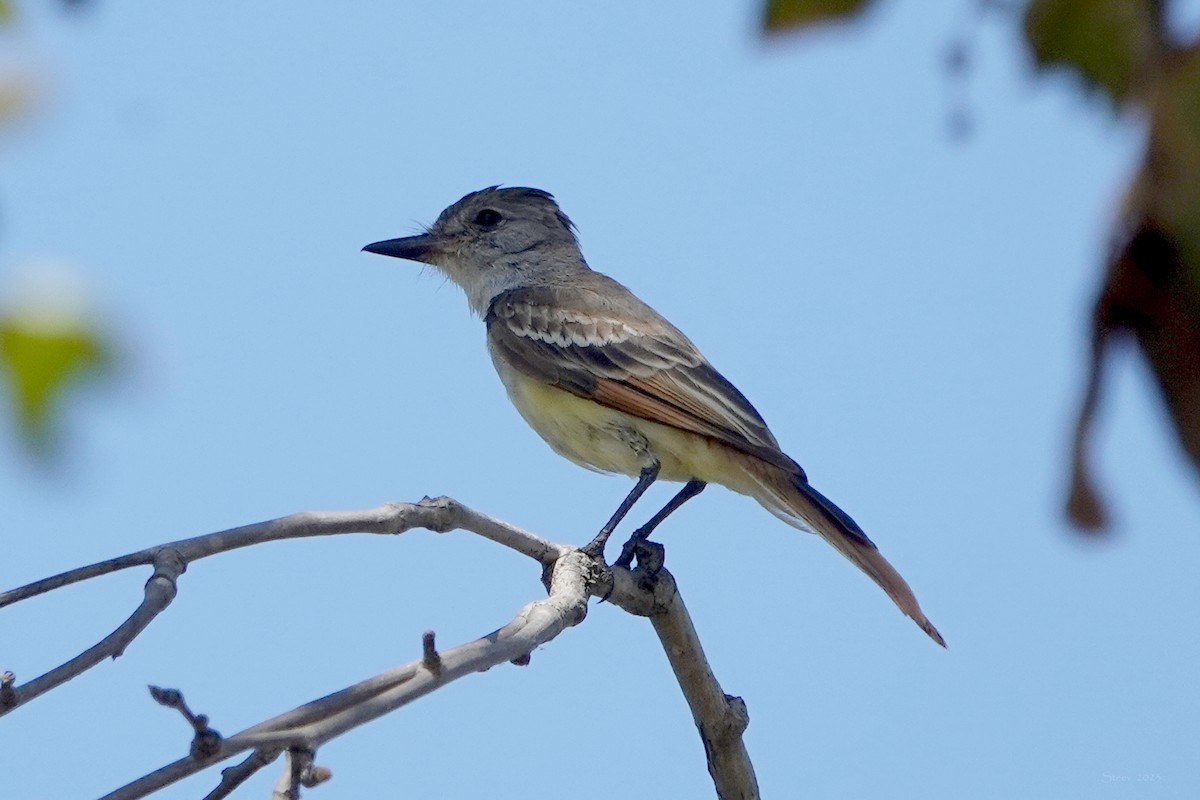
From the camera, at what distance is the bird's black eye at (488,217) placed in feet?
32.7

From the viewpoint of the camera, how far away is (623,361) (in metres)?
8.09

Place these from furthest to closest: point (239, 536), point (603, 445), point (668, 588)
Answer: point (603, 445)
point (668, 588)
point (239, 536)

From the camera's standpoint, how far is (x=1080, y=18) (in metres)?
1.37

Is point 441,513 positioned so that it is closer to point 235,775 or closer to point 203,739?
point 235,775

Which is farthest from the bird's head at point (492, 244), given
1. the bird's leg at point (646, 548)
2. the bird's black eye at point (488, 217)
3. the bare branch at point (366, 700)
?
the bare branch at point (366, 700)

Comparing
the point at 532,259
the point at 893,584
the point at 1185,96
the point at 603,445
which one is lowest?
the point at 1185,96

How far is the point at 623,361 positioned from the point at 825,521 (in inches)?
70.6

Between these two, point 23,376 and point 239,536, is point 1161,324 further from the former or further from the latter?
point 239,536

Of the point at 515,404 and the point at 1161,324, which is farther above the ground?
the point at 515,404

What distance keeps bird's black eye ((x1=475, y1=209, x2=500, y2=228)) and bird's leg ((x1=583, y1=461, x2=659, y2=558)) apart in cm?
295

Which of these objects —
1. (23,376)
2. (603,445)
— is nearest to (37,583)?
(23,376)

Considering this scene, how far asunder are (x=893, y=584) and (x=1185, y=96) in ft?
17.4

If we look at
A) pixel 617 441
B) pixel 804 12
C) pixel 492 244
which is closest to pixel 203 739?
pixel 804 12

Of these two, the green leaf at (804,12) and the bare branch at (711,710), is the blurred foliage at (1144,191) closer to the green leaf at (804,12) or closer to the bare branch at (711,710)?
the green leaf at (804,12)
